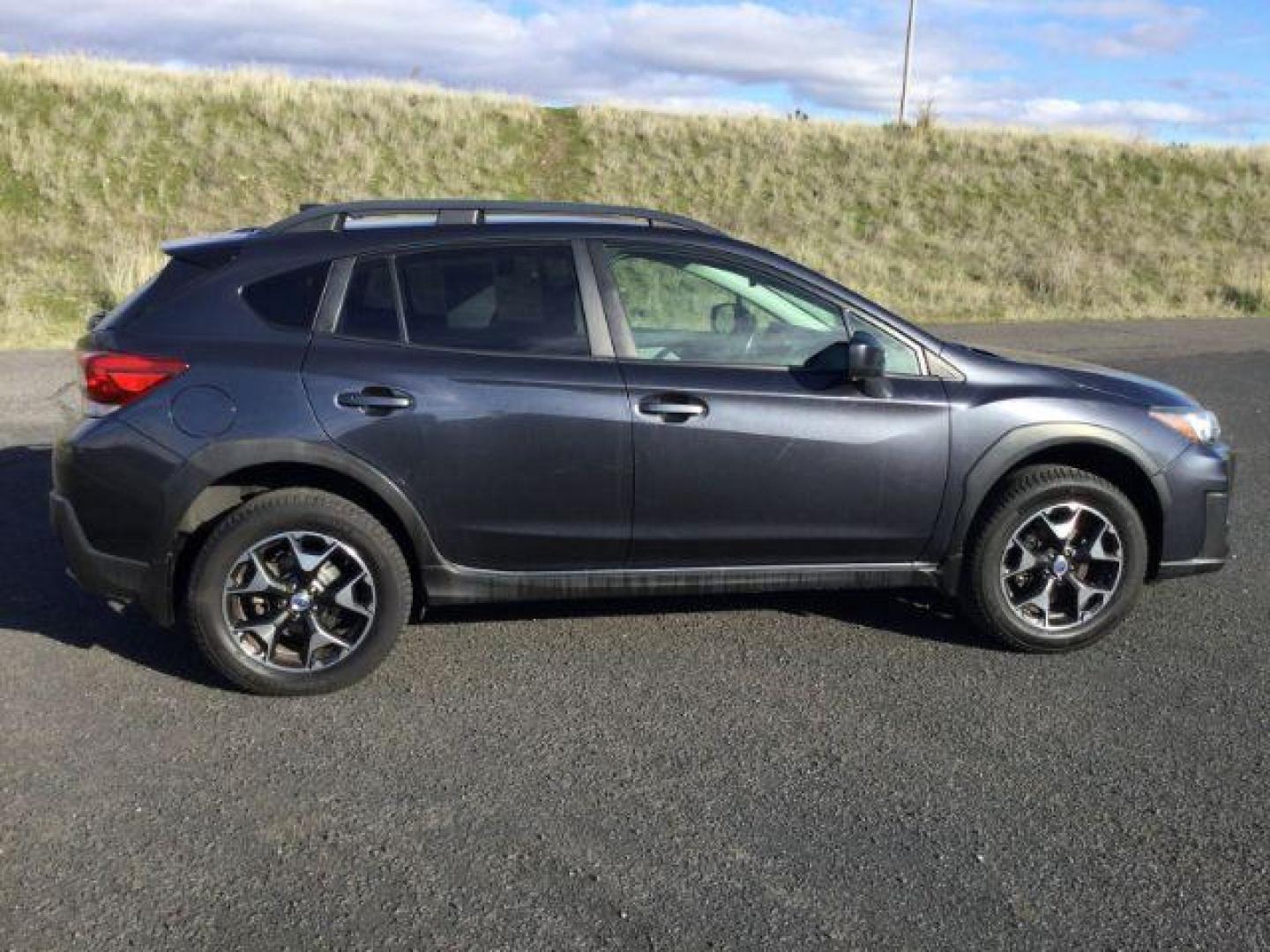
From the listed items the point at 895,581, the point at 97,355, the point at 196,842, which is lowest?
the point at 196,842

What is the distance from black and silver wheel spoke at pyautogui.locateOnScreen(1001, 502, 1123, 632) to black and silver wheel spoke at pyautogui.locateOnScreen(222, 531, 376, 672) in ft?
7.99

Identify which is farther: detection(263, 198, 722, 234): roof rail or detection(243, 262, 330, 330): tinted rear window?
detection(263, 198, 722, 234): roof rail

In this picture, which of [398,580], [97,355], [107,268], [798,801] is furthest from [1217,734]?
[107,268]

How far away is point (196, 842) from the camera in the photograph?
3340 mm

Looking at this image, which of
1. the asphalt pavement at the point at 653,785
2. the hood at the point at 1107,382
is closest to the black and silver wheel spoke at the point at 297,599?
the asphalt pavement at the point at 653,785

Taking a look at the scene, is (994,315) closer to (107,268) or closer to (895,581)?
(107,268)

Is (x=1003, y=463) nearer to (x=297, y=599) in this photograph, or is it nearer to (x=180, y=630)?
(x=297, y=599)

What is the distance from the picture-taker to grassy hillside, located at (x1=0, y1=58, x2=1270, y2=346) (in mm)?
22125

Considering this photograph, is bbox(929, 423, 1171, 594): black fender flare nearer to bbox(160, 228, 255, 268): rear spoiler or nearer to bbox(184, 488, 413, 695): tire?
bbox(184, 488, 413, 695): tire

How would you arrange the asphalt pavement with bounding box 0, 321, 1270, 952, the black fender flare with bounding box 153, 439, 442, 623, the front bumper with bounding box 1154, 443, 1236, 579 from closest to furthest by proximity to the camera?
the asphalt pavement with bounding box 0, 321, 1270, 952 → the black fender flare with bounding box 153, 439, 442, 623 → the front bumper with bounding box 1154, 443, 1236, 579

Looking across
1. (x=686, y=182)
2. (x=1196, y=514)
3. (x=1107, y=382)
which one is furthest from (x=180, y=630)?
(x=686, y=182)

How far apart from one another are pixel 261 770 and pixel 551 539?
1.28 metres

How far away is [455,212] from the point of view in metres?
4.75

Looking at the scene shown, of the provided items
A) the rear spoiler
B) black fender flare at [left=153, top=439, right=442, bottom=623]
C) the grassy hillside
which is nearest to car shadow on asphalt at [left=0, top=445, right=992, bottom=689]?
black fender flare at [left=153, top=439, right=442, bottom=623]
